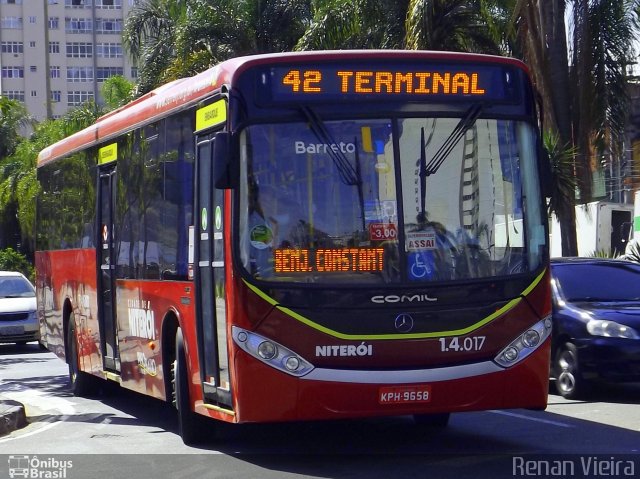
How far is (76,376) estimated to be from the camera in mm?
15352

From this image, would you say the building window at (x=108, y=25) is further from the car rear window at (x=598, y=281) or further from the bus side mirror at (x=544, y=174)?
the bus side mirror at (x=544, y=174)

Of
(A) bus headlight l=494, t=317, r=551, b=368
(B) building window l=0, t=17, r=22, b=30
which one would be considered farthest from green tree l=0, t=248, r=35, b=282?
(B) building window l=0, t=17, r=22, b=30

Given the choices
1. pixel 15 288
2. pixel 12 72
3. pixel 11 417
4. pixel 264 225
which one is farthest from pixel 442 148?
pixel 12 72

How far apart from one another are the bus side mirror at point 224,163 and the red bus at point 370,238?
1cm

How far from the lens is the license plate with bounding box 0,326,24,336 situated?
23.5 meters

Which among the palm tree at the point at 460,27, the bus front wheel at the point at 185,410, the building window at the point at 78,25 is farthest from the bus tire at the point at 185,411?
the building window at the point at 78,25

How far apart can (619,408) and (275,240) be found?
5.14 metres

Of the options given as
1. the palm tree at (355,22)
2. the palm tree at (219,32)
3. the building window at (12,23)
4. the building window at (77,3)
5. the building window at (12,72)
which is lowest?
the palm tree at (355,22)

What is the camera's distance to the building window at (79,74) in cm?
11294

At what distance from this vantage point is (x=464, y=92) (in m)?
9.38

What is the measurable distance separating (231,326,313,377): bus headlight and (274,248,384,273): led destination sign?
53 centimetres

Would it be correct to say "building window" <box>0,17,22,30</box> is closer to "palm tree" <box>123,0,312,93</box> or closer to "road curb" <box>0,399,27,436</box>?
"palm tree" <box>123,0,312,93</box>

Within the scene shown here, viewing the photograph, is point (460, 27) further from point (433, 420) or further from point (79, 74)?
point (79, 74)

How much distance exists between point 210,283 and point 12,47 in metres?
106
